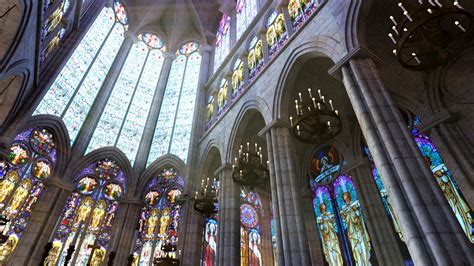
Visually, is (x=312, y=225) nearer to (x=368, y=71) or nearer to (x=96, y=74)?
(x=368, y=71)

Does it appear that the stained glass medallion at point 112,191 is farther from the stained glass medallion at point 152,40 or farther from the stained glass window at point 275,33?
the stained glass medallion at point 152,40

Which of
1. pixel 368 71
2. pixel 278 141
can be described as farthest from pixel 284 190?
pixel 368 71

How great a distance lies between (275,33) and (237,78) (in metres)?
2.97

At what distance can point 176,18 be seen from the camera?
Result: 20844mm

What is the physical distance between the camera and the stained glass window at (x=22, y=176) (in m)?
10.2

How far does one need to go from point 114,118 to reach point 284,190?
40.5ft

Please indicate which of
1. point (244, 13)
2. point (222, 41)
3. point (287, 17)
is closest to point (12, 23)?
point (287, 17)

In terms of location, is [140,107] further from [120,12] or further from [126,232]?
[126,232]

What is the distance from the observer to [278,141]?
26.6 feet

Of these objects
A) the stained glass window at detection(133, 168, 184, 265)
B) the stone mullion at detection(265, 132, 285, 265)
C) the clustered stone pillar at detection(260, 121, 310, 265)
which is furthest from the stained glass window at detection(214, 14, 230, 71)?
the stone mullion at detection(265, 132, 285, 265)

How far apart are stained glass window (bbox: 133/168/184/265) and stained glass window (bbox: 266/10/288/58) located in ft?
27.5

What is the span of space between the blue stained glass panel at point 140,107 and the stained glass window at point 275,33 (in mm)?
9624

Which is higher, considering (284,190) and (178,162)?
(178,162)

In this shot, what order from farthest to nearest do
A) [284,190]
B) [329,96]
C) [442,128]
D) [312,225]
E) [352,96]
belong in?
[312,225] → [329,96] → [442,128] → [284,190] → [352,96]
